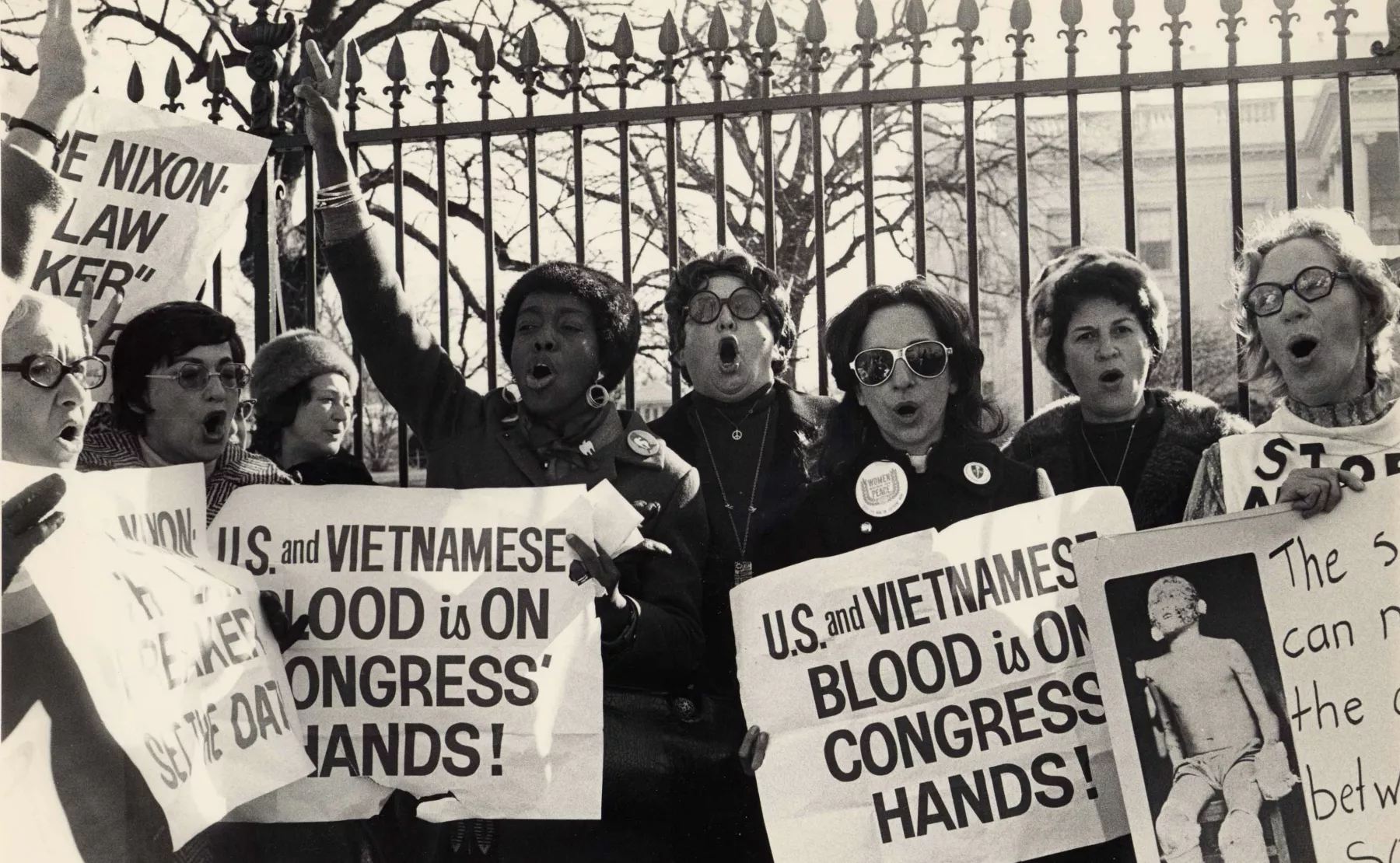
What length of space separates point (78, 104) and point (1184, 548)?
3.15 metres

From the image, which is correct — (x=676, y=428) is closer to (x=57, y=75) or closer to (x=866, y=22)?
(x=866, y=22)

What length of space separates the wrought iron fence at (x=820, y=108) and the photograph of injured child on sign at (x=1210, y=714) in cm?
124

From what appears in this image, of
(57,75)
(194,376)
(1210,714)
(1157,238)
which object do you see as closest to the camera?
(1210,714)

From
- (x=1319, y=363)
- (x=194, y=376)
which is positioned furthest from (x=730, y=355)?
(x=1319, y=363)

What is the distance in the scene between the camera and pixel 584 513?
12.2 feet

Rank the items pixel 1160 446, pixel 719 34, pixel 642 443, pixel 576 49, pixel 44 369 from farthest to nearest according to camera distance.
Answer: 1. pixel 576 49
2. pixel 719 34
3. pixel 642 443
4. pixel 1160 446
5. pixel 44 369

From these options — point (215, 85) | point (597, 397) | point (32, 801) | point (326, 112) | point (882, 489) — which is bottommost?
point (32, 801)

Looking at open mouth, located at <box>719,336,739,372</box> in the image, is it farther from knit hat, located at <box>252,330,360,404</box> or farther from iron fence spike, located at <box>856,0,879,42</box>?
knit hat, located at <box>252,330,360,404</box>

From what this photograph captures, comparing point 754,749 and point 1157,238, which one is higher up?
point 1157,238

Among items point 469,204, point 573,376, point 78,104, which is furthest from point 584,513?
point 469,204

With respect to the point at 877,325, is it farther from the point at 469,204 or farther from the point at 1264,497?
the point at 469,204

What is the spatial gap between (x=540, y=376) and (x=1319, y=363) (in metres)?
2.10

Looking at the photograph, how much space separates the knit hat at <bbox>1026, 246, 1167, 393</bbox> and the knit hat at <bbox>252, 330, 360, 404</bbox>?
2.29 meters

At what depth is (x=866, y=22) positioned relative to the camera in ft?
14.9
